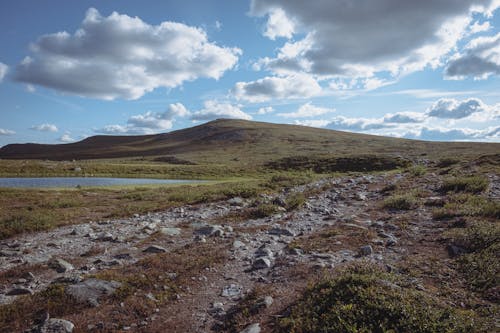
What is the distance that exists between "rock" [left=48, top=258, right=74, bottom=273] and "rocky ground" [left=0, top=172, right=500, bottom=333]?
82 millimetres

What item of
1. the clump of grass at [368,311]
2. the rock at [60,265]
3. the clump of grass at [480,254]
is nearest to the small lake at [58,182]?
the rock at [60,265]

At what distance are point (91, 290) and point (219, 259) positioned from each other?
4.40m

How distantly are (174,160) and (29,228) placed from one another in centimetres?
10061

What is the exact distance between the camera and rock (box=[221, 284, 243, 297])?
914 centimetres

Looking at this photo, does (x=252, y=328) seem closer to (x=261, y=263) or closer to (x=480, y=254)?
(x=261, y=263)

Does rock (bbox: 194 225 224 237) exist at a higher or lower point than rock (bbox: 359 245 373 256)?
lower

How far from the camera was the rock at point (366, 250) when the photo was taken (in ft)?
37.4

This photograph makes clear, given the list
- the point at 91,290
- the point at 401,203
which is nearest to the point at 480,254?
the point at 401,203

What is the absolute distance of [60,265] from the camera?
11.4 meters

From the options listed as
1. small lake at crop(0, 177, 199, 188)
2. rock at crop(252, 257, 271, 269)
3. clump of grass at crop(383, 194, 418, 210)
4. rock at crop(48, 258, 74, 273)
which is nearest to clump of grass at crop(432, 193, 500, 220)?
Result: clump of grass at crop(383, 194, 418, 210)

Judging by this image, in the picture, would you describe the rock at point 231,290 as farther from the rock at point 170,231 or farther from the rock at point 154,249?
the rock at point 170,231

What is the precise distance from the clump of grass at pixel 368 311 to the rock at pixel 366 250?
10.8ft

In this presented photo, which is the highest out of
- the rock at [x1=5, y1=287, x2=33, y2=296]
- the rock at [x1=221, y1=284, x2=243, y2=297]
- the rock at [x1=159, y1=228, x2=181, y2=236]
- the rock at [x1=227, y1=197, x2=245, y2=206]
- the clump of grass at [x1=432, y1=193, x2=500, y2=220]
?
the clump of grass at [x1=432, y1=193, x2=500, y2=220]

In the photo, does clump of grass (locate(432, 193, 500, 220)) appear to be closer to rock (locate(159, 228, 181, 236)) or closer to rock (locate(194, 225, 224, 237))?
rock (locate(194, 225, 224, 237))
